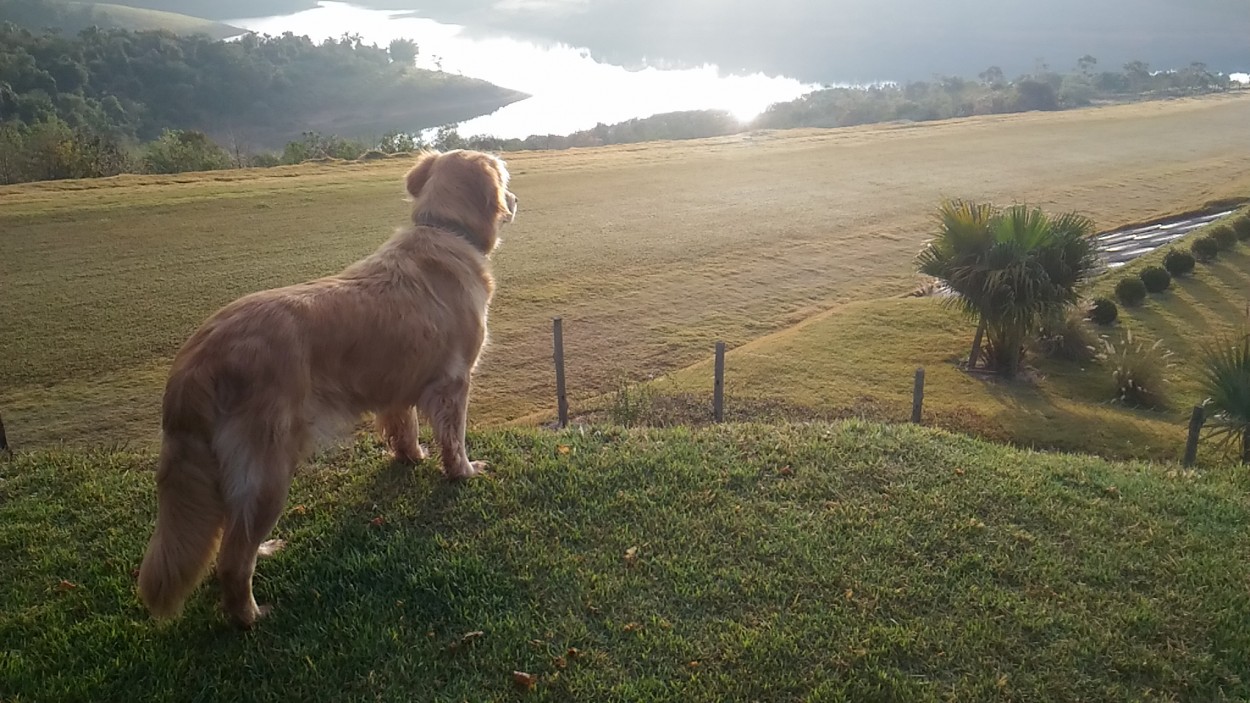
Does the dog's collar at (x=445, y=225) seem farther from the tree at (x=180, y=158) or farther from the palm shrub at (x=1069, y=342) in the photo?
the tree at (x=180, y=158)


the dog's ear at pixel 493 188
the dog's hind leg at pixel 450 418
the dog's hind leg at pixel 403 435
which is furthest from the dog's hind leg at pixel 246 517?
the dog's ear at pixel 493 188

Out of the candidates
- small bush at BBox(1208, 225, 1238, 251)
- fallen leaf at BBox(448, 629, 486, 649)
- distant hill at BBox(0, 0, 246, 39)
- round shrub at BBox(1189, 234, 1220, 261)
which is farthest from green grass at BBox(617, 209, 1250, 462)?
distant hill at BBox(0, 0, 246, 39)

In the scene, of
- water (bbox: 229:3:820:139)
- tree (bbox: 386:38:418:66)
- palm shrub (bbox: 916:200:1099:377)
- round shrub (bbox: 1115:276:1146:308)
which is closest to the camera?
palm shrub (bbox: 916:200:1099:377)

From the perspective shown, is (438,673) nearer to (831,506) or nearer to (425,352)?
(425,352)

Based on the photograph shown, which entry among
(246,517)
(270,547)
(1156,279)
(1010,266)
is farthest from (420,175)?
(1156,279)

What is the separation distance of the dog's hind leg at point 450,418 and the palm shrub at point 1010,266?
1039 cm

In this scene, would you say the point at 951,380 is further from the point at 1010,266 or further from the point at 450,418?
the point at 450,418

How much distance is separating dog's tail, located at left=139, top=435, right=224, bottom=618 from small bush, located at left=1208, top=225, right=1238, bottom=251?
2450cm

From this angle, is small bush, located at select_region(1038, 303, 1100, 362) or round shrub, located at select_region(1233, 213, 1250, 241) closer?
small bush, located at select_region(1038, 303, 1100, 362)

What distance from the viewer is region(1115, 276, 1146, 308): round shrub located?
17453 millimetres

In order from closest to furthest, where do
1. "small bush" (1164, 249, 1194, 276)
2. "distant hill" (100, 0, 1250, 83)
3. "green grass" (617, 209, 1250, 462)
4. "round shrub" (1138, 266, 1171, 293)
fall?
1. "green grass" (617, 209, 1250, 462)
2. "round shrub" (1138, 266, 1171, 293)
3. "small bush" (1164, 249, 1194, 276)
4. "distant hill" (100, 0, 1250, 83)

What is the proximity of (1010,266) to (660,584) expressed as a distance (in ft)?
35.1

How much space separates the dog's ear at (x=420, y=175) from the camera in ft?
18.6

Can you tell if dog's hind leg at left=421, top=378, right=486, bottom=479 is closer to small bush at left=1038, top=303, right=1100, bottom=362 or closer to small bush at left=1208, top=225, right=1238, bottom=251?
small bush at left=1038, top=303, right=1100, bottom=362
